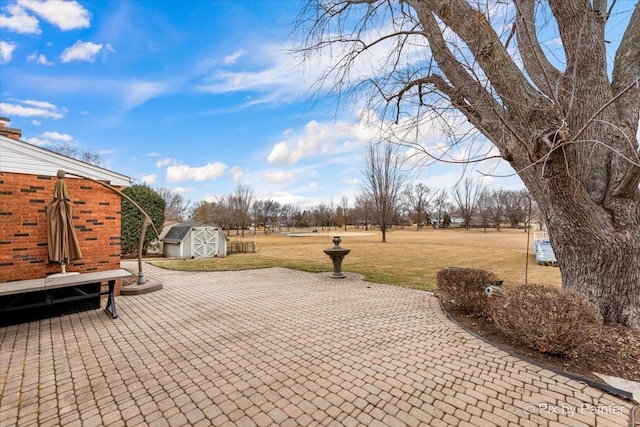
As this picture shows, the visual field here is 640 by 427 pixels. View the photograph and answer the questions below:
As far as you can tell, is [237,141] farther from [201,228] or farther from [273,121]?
[201,228]

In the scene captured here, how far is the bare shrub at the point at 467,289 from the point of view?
4.79 metres

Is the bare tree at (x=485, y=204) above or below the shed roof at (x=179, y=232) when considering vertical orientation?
above

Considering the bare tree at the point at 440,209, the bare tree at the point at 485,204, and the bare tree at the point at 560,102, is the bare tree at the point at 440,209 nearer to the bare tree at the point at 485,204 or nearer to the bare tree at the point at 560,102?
the bare tree at the point at 485,204

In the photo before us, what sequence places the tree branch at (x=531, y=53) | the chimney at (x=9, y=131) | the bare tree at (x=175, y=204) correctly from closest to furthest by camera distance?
the tree branch at (x=531, y=53), the chimney at (x=9, y=131), the bare tree at (x=175, y=204)

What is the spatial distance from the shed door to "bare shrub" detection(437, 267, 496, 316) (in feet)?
53.5

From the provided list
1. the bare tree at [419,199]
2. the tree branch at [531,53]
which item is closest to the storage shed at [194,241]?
the tree branch at [531,53]

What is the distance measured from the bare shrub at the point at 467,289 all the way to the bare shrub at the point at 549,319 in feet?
3.61

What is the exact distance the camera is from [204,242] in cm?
1806

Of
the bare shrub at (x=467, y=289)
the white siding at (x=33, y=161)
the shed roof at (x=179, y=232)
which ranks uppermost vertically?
the white siding at (x=33, y=161)

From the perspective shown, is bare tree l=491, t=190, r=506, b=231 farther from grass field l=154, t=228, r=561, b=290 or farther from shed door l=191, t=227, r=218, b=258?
shed door l=191, t=227, r=218, b=258

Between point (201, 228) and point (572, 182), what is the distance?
18521 millimetres

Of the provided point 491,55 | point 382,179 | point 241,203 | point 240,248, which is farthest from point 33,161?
point 241,203

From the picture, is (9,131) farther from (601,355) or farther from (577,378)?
(601,355)

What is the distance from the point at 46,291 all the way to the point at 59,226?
1168 millimetres
